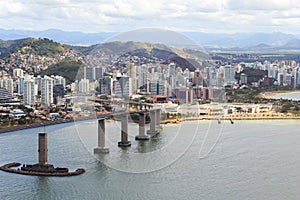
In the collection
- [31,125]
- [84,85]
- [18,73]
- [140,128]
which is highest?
[18,73]

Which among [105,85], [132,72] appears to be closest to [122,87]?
[132,72]

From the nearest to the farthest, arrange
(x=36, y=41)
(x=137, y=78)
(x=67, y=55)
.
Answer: (x=137, y=78), (x=67, y=55), (x=36, y=41)

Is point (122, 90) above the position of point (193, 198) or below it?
above

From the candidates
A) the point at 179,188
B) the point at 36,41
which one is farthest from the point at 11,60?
the point at 179,188

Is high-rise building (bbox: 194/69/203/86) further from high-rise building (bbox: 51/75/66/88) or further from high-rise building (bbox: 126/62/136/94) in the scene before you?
high-rise building (bbox: 51/75/66/88)

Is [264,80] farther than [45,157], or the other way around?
[264,80]

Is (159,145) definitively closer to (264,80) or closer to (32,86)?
(32,86)

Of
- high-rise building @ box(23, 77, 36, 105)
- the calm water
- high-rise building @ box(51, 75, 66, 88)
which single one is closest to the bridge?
the calm water

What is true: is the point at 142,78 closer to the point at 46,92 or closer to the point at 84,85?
the point at 84,85
